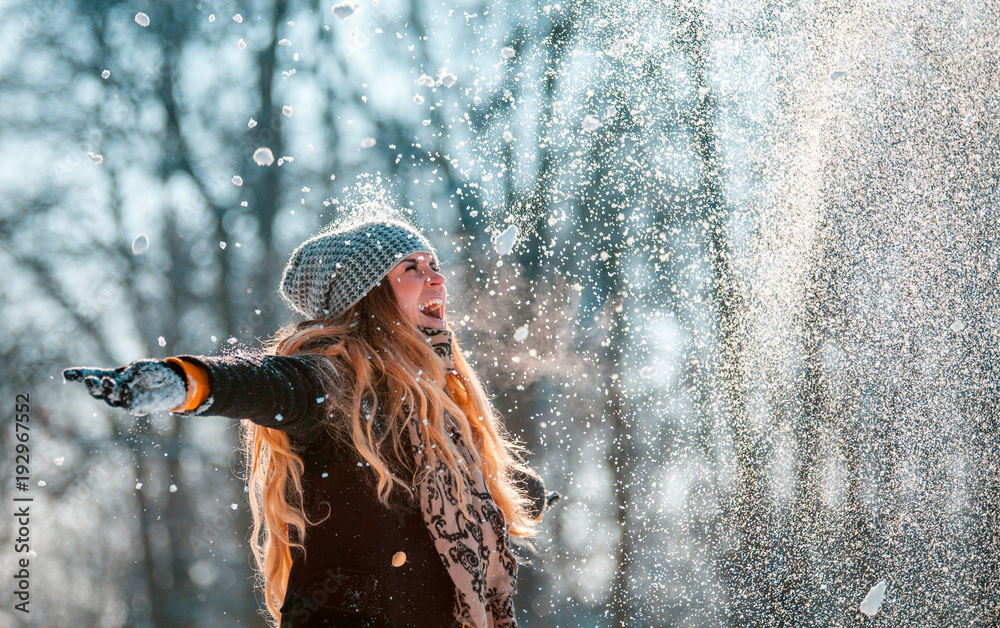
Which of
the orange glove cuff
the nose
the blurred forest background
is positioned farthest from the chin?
the blurred forest background

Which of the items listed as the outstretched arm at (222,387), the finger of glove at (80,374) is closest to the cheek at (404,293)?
the outstretched arm at (222,387)

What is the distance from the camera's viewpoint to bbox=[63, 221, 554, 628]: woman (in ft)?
5.32

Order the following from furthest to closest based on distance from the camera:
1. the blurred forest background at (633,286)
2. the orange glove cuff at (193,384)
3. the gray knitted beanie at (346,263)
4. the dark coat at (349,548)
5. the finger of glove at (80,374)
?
1. the blurred forest background at (633,286)
2. the gray knitted beanie at (346,263)
3. the dark coat at (349,548)
4. the orange glove cuff at (193,384)
5. the finger of glove at (80,374)

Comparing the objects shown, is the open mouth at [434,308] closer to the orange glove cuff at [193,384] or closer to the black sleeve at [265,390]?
the black sleeve at [265,390]

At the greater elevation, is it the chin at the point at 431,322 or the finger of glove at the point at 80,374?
the finger of glove at the point at 80,374

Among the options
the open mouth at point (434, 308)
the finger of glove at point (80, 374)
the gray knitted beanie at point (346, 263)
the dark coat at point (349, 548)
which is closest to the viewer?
the finger of glove at point (80, 374)

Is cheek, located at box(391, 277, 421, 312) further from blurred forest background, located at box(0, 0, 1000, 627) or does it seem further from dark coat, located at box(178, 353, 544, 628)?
blurred forest background, located at box(0, 0, 1000, 627)

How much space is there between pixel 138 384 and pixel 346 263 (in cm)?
101

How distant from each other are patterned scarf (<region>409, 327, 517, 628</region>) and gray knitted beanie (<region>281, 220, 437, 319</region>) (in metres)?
0.48

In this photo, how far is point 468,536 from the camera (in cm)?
177

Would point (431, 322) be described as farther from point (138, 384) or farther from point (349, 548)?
point (138, 384)

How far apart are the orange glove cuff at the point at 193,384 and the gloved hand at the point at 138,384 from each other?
12mm

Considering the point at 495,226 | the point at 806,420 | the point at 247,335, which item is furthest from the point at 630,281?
the point at 247,335

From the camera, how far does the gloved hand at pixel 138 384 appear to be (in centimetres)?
104
